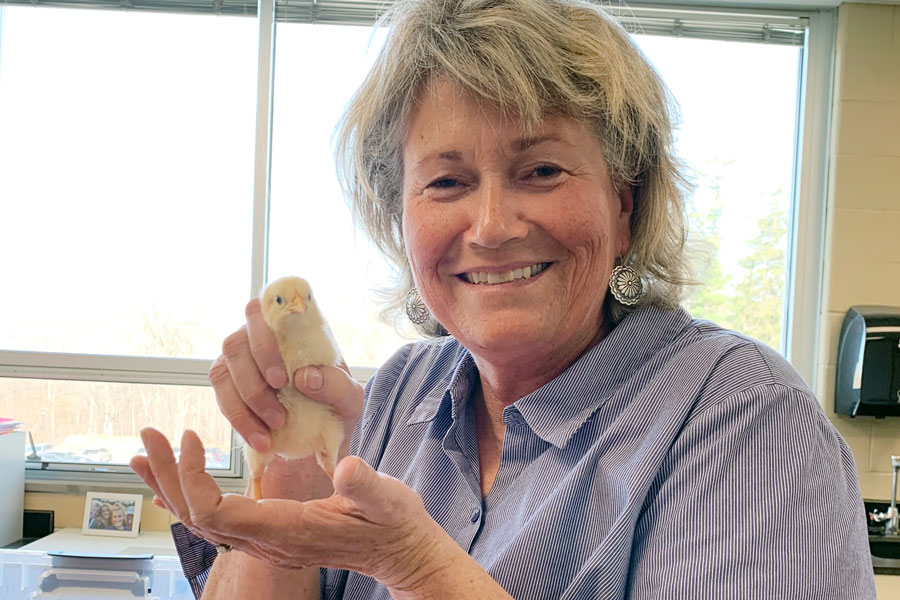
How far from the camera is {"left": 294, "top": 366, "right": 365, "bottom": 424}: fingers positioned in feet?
2.58

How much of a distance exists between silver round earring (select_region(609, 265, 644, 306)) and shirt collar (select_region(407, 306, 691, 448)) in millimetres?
23

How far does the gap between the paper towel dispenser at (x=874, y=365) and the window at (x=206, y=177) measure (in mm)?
336

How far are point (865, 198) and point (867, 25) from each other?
24.0 inches

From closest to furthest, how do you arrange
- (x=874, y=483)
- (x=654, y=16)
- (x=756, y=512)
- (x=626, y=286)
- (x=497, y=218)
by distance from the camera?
(x=756, y=512), (x=497, y=218), (x=626, y=286), (x=874, y=483), (x=654, y=16)

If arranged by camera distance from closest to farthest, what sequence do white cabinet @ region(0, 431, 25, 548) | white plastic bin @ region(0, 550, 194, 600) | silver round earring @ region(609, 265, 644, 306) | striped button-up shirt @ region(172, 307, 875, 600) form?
striped button-up shirt @ region(172, 307, 875, 600)
silver round earring @ region(609, 265, 644, 306)
white plastic bin @ region(0, 550, 194, 600)
white cabinet @ region(0, 431, 25, 548)

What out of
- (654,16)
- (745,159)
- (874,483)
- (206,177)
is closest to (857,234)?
(745,159)

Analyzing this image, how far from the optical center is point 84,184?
2.88m

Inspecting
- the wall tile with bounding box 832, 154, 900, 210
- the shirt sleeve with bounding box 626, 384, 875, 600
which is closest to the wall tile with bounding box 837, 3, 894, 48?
the wall tile with bounding box 832, 154, 900, 210

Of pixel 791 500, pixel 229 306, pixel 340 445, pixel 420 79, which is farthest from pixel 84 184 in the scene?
pixel 791 500

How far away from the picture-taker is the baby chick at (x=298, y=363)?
78 centimetres

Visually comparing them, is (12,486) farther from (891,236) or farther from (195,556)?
(891,236)

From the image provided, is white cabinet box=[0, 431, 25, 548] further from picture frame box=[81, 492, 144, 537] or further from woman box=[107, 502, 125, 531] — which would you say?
woman box=[107, 502, 125, 531]

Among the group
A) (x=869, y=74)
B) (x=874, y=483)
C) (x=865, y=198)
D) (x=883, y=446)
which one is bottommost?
(x=874, y=483)

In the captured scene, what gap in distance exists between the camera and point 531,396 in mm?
1058
